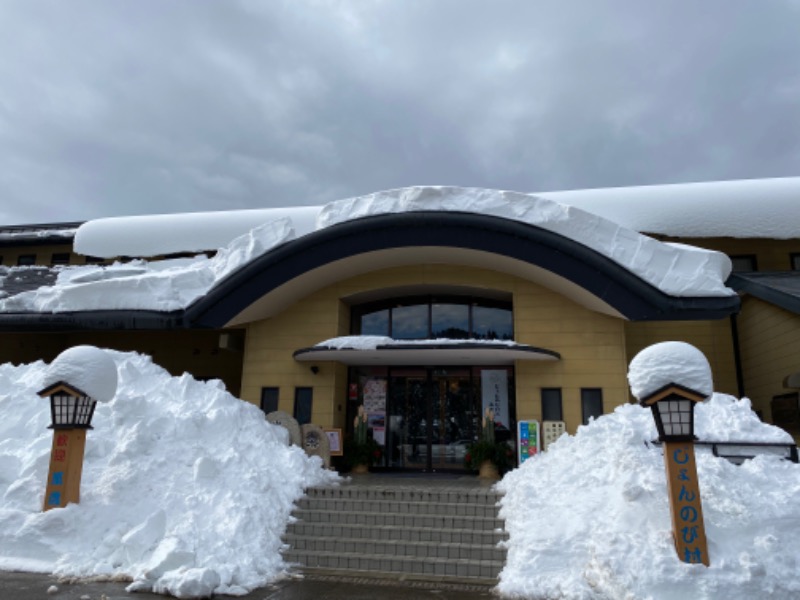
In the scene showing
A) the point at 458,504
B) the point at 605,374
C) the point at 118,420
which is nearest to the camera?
the point at 458,504

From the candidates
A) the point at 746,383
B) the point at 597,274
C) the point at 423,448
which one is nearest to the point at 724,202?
the point at 746,383

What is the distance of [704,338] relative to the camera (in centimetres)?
1424

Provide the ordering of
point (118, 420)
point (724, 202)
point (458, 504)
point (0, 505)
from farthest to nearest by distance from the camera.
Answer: point (724, 202) < point (118, 420) < point (458, 504) < point (0, 505)

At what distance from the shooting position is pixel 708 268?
11.4 meters

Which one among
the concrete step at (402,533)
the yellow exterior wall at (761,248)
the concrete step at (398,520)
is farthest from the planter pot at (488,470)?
the yellow exterior wall at (761,248)

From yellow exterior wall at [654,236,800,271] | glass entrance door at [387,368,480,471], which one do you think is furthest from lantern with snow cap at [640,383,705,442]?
yellow exterior wall at [654,236,800,271]

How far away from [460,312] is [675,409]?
7.98 m

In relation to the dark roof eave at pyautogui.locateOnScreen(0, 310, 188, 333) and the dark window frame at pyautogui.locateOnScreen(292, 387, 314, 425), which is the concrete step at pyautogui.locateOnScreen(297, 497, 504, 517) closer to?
the dark window frame at pyautogui.locateOnScreen(292, 387, 314, 425)

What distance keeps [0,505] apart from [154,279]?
634cm

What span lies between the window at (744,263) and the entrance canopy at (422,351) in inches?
277

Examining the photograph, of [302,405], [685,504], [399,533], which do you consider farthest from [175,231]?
[685,504]

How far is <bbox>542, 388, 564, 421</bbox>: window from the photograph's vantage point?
12.6 meters

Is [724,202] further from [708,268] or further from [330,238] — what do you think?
[330,238]

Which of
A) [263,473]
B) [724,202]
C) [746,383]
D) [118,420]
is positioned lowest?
[263,473]
